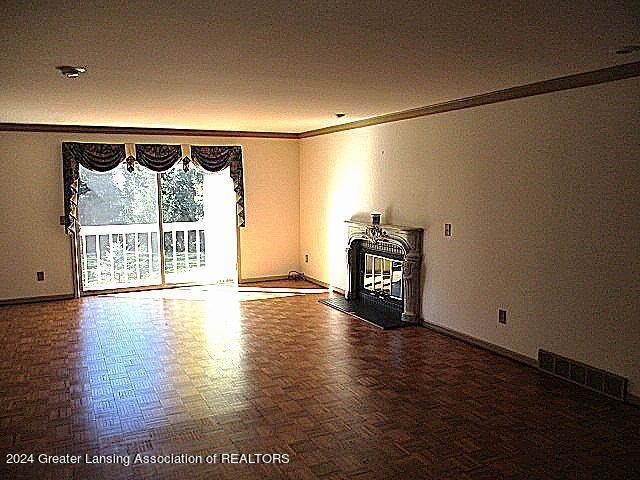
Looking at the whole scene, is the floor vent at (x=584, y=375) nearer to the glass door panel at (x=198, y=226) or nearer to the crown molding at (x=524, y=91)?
the crown molding at (x=524, y=91)

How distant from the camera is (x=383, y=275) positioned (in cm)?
610

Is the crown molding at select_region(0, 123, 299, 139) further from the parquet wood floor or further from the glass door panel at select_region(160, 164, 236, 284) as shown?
the parquet wood floor

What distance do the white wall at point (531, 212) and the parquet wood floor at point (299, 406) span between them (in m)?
0.38

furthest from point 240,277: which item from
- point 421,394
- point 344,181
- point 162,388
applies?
point 421,394

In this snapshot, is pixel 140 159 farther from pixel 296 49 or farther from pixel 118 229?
pixel 296 49

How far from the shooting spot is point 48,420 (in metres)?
3.37

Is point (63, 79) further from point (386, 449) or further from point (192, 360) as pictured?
point (386, 449)

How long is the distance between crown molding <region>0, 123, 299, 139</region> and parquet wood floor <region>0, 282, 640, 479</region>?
7.85ft

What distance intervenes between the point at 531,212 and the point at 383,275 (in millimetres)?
2225

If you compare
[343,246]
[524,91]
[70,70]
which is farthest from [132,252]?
[524,91]

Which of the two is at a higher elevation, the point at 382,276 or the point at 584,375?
the point at 382,276

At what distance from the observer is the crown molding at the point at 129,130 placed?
249 inches

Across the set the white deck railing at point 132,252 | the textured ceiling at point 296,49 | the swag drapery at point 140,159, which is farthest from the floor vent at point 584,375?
the white deck railing at point 132,252

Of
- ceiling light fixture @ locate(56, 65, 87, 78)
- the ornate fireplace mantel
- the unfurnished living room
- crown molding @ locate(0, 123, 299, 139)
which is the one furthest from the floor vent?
crown molding @ locate(0, 123, 299, 139)
